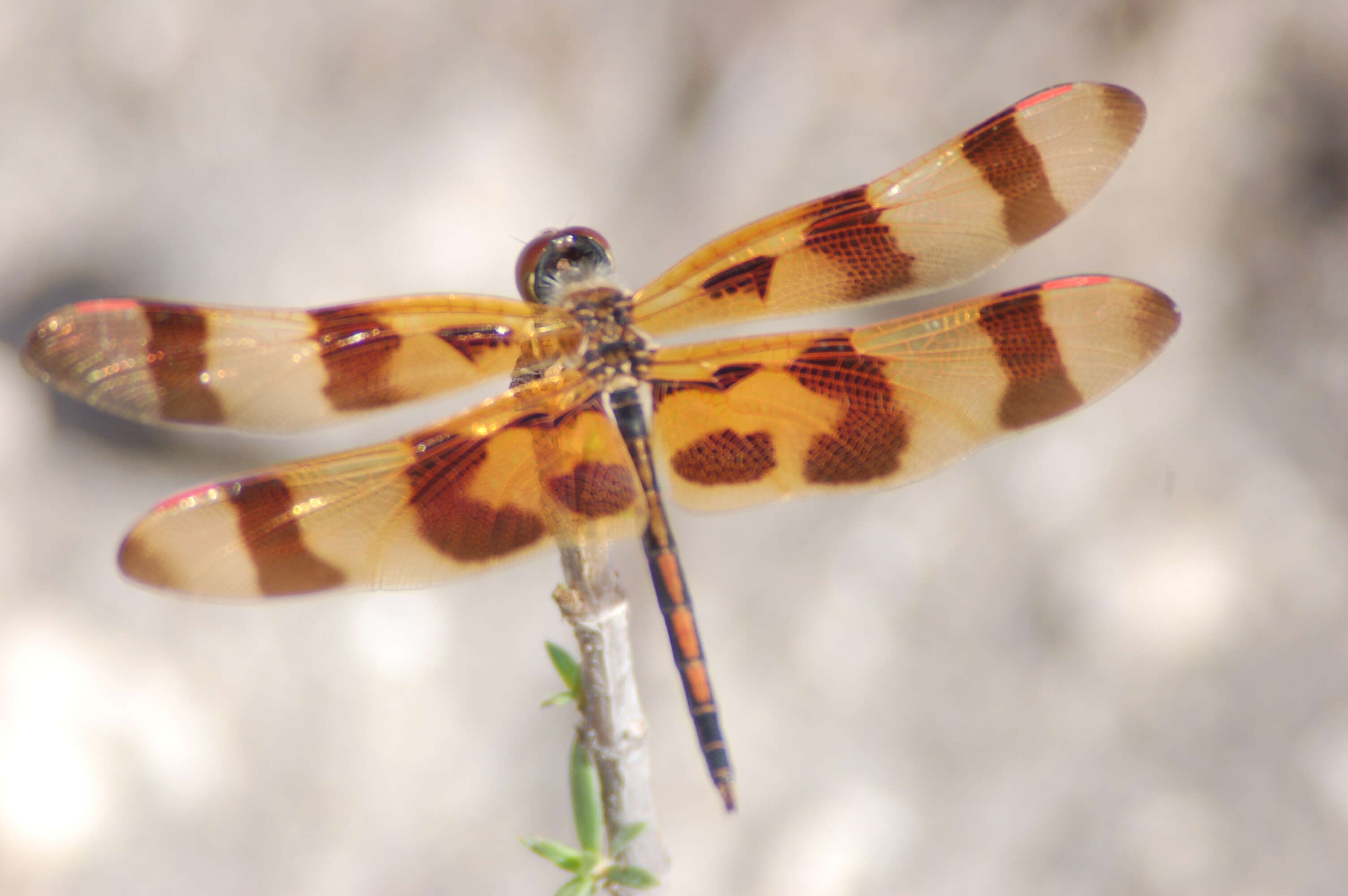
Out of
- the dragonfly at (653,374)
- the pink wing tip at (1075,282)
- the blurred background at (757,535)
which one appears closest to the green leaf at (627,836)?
the dragonfly at (653,374)

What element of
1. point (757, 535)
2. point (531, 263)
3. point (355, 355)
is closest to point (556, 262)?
point (531, 263)

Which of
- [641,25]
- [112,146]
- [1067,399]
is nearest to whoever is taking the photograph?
[1067,399]

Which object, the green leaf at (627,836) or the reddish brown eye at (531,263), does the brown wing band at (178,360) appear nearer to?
the reddish brown eye at (531,263)

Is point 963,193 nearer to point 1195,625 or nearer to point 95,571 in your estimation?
point 1195,625

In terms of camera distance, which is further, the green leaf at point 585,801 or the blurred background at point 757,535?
the blurred background at point 757,535

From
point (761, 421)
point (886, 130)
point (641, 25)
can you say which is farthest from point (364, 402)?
point (886, 130)

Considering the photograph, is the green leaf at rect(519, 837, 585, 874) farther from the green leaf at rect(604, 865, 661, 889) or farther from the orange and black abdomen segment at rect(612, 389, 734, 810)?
the orange and black abdomen segment at rect(612, 389, 734, 810)
